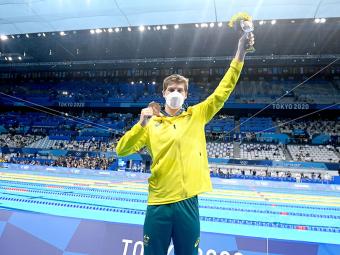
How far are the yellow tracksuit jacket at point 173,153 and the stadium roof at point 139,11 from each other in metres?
7.00

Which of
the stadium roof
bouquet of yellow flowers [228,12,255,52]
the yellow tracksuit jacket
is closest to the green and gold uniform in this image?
the yellow tracksuit jacket

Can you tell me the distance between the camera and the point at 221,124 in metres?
24.7

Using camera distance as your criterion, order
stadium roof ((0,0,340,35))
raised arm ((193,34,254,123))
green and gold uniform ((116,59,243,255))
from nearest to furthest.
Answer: green and gold uniform ((116,59,243,255)), raised arm ((193,34,254,123)), stadium roof ((0,0,340,35))

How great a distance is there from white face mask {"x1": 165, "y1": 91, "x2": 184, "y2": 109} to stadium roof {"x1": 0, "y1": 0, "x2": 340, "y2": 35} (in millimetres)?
6911

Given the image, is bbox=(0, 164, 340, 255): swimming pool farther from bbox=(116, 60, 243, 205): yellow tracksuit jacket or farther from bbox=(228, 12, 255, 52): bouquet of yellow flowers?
bbox=(228, 12, 255, 52): bouquet of yellow flowers

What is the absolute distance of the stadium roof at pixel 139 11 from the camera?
8180 millimetres

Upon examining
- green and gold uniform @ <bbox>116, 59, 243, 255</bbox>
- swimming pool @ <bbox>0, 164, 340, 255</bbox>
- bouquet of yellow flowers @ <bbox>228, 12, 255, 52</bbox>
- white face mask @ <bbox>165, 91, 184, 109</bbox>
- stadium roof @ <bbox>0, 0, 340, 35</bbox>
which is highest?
stadium roof @ <bbox>0, 0, 340, 35</bbox>

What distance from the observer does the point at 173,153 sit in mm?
1778

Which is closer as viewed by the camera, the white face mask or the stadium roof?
the white face mask

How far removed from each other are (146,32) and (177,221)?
751 inches

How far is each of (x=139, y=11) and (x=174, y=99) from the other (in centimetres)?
747

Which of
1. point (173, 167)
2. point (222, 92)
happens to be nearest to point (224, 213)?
point (222, 92)

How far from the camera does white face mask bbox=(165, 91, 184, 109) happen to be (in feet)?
6.16

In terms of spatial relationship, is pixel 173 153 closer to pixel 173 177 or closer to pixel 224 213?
pixel 173 177
